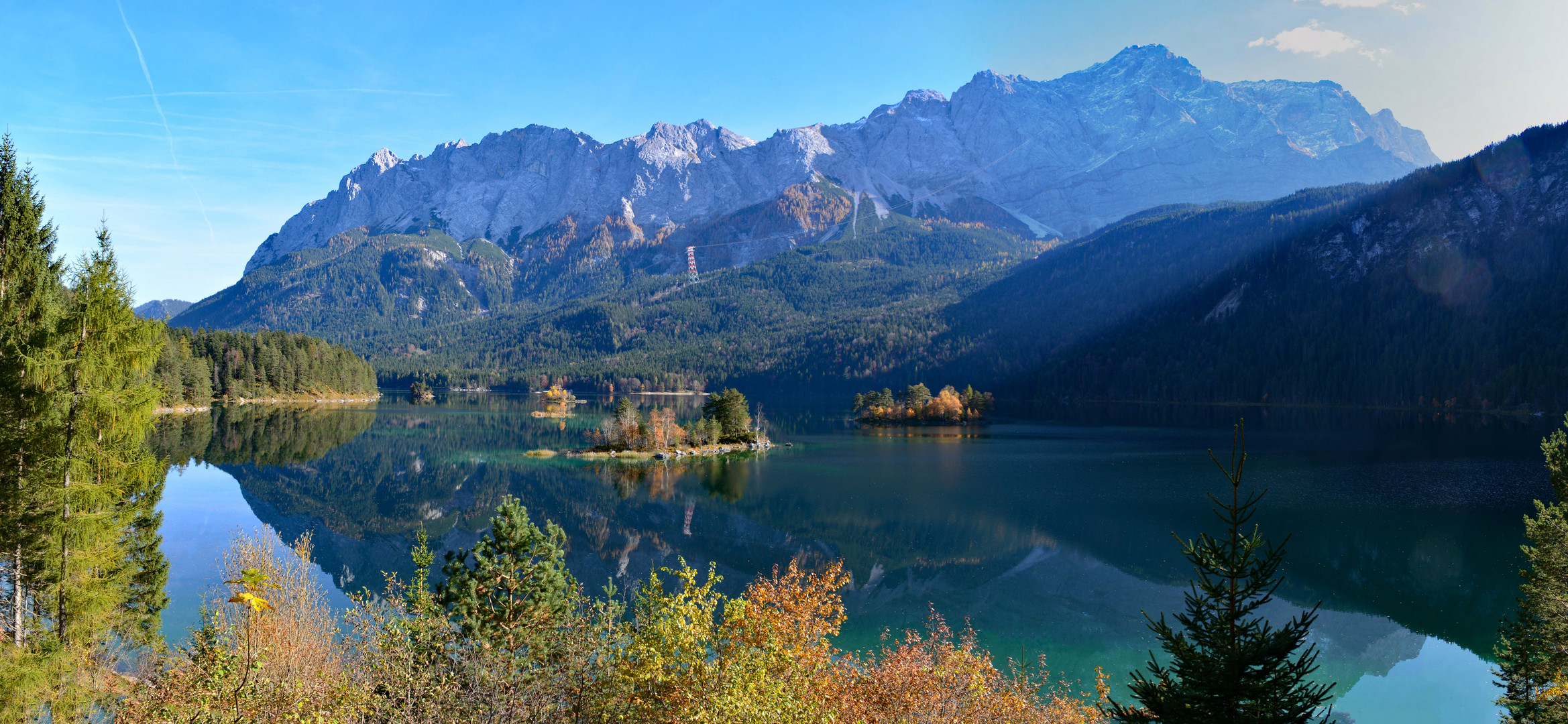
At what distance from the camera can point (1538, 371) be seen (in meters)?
110

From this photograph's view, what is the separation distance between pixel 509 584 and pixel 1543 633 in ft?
73.8

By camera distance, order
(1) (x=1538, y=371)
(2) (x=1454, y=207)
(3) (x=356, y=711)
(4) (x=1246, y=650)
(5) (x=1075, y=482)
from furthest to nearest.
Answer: (2) (x=1454, y=207) < (1) (x=1538, y=371) < (5) (x=1075, y=482) < (3) (x=356, y=711) < (4) (x=1246, y=650)

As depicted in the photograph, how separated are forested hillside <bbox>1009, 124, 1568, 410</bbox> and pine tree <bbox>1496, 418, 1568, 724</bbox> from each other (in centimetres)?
12432

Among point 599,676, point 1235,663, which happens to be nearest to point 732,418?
point 599,676

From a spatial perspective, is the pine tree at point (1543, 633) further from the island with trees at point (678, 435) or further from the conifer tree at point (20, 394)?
the island with trees at point (678, 435)

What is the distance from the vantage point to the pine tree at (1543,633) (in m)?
15.0

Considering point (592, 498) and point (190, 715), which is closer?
point (190, 715)

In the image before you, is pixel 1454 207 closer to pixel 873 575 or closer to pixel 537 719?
pixel 873 575

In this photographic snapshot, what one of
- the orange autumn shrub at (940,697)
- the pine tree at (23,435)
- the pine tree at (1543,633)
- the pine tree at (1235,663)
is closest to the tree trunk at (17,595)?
the pine tree at (23,435)

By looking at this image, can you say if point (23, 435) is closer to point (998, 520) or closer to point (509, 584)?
point (509, 584)

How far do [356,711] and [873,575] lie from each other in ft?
83.6

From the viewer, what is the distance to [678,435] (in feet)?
256

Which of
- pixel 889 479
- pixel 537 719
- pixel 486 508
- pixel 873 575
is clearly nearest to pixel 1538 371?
pixel 889 479

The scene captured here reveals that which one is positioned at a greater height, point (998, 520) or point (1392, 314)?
point (1392, 314)
